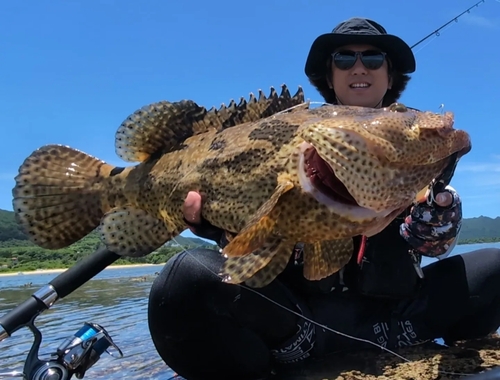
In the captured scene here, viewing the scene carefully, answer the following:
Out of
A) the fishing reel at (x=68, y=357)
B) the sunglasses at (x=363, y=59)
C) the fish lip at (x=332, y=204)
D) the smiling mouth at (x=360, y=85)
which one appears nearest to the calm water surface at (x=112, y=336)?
the fishing reel at (x=68, y=357)

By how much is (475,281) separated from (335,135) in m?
2.71

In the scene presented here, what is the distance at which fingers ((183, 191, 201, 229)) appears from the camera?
3291 mm

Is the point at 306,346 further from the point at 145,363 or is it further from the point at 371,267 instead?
the point at 145,363

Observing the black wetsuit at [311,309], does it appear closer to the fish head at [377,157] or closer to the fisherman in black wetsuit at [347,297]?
the fisherman in black wetsuit at [347,297]

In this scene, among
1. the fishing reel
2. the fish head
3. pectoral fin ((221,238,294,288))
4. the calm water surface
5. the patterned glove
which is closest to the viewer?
the fish head

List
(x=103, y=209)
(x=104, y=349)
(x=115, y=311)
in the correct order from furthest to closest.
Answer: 1. (x=115, y=311)
2. (x=103, y=209)
3. (x=104, y=349)

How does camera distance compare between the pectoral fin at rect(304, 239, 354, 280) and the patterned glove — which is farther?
the patterned glove

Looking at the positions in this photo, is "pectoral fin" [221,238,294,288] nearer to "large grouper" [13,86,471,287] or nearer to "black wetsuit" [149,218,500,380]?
"large grouper" [13,86,471,287]

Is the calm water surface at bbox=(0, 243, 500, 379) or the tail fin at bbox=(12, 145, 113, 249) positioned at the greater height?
the tail fin at bbox=(12, 145, 113, 249)

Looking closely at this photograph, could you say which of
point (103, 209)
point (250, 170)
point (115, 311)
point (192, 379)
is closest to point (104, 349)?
point (192, 379)

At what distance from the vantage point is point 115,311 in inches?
422

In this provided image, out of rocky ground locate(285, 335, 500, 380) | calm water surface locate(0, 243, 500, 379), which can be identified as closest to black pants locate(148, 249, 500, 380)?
rocky ground locate(285, 335, 500, 380)

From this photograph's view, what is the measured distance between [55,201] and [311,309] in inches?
92.6

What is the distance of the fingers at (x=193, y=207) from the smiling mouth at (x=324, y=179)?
2.92ft
